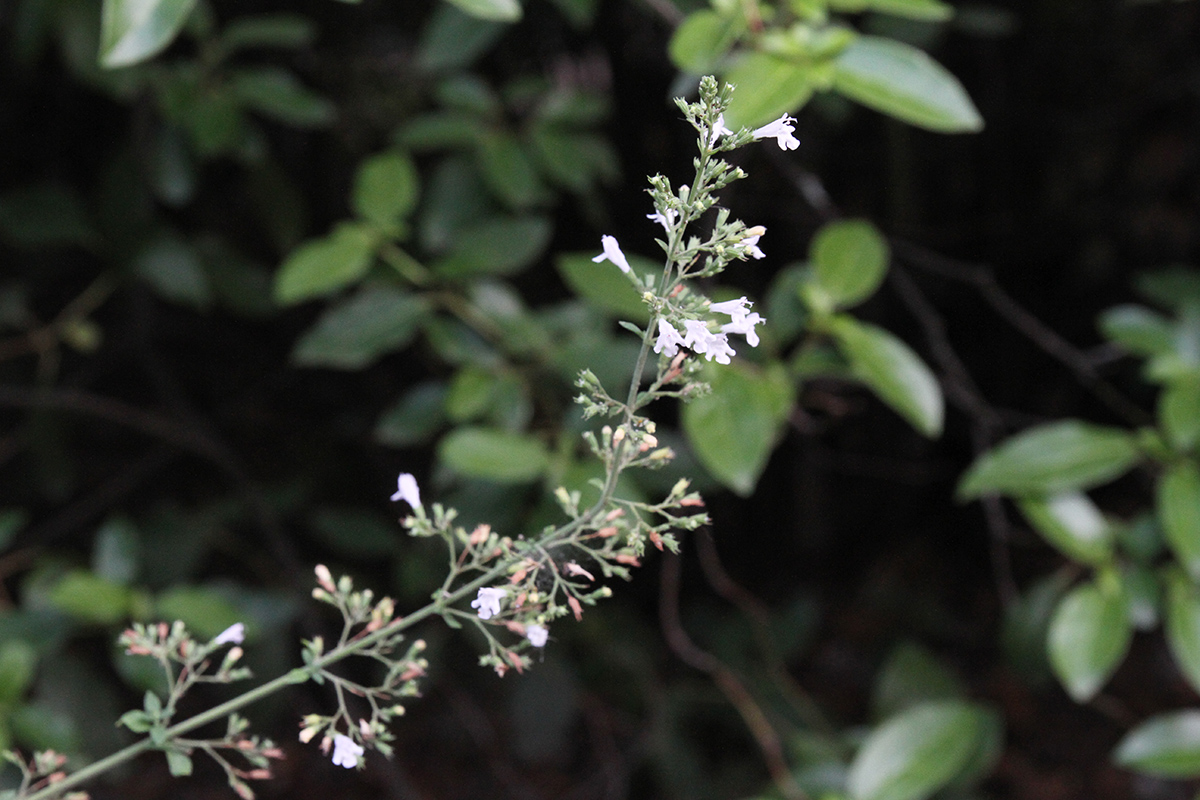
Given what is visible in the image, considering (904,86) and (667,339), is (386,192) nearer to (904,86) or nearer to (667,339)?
A: (904,86)

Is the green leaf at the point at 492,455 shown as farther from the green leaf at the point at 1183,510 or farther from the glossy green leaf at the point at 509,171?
the green leaf at the point at 1183,510

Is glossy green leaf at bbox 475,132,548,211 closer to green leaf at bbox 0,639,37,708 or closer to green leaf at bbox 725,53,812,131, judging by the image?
green leaf at bbox 725,53,812,131

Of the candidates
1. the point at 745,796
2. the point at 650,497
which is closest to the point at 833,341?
the point at 650,497

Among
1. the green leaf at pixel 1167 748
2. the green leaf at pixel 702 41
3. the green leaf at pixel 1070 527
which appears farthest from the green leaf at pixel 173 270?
the green leaf at pixel 1167 748

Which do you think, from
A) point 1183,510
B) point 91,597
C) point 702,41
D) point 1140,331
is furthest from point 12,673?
point 1140,331

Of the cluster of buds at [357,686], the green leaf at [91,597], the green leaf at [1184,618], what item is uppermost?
the cluster of buds at [357,686]

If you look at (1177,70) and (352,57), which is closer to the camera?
(352,57)

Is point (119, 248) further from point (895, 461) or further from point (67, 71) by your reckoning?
point (895, 461)

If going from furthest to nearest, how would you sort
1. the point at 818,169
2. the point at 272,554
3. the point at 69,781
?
the point at 818,169 < the point at 272,554 < the point at 69,781
